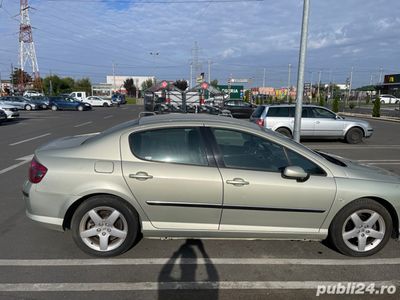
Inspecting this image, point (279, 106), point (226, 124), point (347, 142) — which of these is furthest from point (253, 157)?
point (347, 142)

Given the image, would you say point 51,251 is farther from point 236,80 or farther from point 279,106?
point 236,80

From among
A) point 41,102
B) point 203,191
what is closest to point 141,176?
point 203,191

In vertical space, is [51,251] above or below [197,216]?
below

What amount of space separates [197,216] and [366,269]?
1.81 meters

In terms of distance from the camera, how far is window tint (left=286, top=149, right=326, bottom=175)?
3549 mm

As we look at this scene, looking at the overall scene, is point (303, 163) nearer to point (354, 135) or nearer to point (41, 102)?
point (354, 135)

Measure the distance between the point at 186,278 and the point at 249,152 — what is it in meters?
1.44

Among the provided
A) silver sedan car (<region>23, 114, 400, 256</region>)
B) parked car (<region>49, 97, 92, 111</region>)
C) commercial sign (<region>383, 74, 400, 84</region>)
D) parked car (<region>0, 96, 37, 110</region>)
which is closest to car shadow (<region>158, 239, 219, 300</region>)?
silver sedan car (<region>23, 114, 400, 256</region>)

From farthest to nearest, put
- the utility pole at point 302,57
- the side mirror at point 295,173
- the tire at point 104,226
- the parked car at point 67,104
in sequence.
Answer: the parked car at point 67,104
the utility pole at point 302,57
the tire at point 104,226
the side mirror at point 295,173

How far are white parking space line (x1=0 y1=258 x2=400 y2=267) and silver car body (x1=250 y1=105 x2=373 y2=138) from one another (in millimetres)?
9142

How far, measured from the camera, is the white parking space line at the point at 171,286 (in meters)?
3.02

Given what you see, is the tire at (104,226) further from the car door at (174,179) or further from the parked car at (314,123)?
the parked car at (314,123)

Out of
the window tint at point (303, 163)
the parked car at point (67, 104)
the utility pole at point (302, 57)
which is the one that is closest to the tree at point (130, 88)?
the parked car at point (67, 104)

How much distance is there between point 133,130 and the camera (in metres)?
3.62
